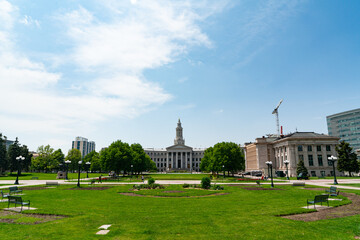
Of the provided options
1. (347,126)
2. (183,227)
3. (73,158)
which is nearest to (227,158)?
(183,227)

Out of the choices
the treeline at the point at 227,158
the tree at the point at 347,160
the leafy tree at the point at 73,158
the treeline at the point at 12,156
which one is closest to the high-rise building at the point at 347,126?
the tree at the point at 347,160

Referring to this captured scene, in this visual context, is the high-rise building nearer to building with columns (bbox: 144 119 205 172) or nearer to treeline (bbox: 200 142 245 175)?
building with columns (bbox: 144 119 205 172)

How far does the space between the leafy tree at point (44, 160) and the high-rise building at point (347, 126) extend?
179 metres

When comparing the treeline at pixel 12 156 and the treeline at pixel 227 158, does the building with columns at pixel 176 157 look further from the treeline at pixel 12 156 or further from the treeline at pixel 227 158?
the treeline at pixel 227 158

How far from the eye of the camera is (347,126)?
150 meters

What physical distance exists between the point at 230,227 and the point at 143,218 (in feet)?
16.0

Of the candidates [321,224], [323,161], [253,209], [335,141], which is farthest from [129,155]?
[335,141]

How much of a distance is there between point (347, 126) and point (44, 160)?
186937 mm

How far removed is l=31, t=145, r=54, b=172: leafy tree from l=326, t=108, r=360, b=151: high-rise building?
179m

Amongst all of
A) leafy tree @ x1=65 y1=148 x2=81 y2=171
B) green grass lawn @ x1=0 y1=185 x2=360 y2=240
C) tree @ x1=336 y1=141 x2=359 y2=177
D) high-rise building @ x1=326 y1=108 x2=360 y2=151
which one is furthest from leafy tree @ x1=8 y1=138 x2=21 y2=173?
high-rise building @ x1=326 y1=108 x2=360 y2=151

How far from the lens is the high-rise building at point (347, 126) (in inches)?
5640

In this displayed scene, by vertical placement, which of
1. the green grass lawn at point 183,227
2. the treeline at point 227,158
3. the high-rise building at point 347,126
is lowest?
the green grass lawn at point 183,227

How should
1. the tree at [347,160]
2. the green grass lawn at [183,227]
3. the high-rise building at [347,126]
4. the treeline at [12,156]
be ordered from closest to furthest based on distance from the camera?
the green grass lawn at [183,227] → the tree at [347,160] → the treeline at [12,156] → the high-rise building at [347,126]

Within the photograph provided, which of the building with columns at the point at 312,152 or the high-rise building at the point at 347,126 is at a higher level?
the high-rise building at the point at 347,126
